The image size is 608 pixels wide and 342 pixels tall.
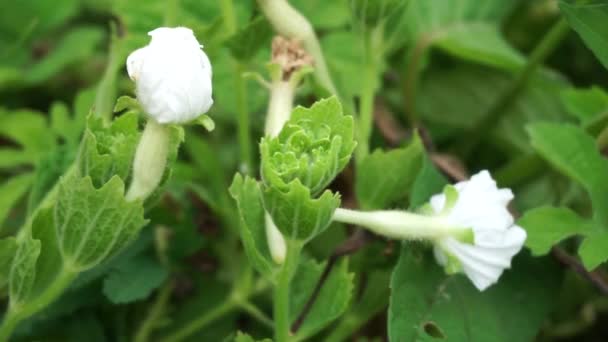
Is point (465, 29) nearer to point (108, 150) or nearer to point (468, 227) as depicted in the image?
point (468, 227)

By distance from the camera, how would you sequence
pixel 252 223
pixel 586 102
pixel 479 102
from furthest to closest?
pixel 479 102, pixel 586 102, pixel 252 223

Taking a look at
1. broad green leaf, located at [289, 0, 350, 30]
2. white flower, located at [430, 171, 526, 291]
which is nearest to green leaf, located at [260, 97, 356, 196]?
white flower, located at [430, 171, 526, 291]

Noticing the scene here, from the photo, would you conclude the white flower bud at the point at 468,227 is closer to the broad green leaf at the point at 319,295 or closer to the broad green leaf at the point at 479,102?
the broad green leaf at the point at 319,295

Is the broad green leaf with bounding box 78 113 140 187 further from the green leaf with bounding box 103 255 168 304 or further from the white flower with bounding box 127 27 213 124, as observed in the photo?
the green leaf with bounding box 103 255 168 304

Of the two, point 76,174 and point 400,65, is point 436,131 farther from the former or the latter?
point 76,174

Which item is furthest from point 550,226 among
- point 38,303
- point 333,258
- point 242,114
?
point 38,303

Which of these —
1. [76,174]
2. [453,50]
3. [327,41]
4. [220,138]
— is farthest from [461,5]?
[76,174]
